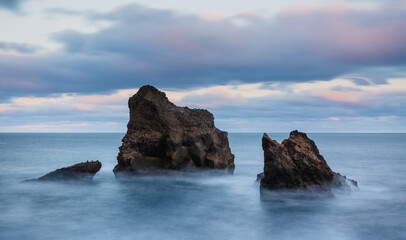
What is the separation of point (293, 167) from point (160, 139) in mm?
10209

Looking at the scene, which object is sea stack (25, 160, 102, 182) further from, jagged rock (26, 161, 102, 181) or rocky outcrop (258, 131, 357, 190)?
rocky outcrop (258, 131, 357, 190)

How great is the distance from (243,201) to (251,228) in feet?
14.2

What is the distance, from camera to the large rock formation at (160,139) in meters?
25.1

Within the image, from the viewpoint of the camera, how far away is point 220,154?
2820cm

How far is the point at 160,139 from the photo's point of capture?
25203mm

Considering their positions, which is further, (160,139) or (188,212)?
(160,139)

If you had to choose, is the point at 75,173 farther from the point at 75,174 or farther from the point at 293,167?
the point at 293,167

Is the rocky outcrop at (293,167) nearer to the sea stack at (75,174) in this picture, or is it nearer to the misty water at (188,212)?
the misty water at (188,212)

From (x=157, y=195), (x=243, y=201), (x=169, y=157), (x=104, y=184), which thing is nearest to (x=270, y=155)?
(x=243, y=201)

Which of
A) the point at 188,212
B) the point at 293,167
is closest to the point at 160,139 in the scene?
the point at 188,212

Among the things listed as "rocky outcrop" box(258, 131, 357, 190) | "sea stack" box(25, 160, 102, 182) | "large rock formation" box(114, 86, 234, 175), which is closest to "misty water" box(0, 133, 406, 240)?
"rocky outcrop" box(258, 131, 357, 190)

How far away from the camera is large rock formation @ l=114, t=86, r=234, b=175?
82.3 ft

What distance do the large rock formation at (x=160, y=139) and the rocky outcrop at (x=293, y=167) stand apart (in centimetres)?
845

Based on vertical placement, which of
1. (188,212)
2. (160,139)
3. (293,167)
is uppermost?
(160,139)
